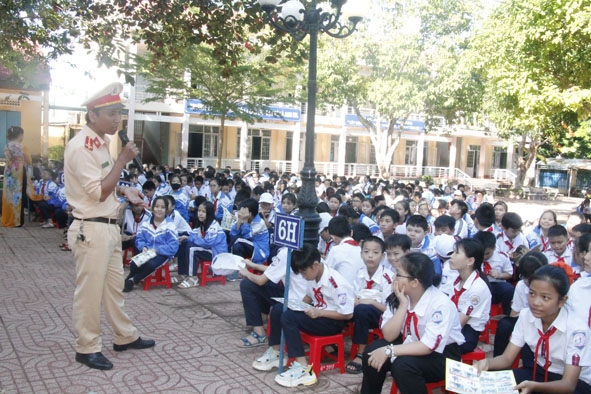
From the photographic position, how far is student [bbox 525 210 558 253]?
635 cm

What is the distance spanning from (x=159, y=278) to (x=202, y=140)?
22543 mm

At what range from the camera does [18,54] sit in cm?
870

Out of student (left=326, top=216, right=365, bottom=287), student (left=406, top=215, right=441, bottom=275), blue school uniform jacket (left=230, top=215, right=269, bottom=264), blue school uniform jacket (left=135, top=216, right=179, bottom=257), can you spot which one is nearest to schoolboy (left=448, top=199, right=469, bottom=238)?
student (left=406, top=215, right=441, bottom=275)

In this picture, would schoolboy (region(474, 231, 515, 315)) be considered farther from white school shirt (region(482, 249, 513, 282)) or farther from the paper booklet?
the paper booklet

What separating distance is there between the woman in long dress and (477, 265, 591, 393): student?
9.84 m

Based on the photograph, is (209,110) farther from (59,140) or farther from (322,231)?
(59,140)

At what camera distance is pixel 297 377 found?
3996 mm

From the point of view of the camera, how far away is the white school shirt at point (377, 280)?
4805mm

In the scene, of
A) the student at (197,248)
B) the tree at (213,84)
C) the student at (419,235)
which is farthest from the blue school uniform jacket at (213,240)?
the tree at (213,84)

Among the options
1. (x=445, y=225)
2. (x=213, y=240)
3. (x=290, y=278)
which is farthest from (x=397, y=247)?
(x=213, y=240)

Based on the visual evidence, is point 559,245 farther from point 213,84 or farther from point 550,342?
point 213,84

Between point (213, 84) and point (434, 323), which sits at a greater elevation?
point (213, 84)

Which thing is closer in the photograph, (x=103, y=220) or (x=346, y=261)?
(x=103, y=220)

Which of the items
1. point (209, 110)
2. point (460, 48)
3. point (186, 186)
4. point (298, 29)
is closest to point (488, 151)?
point (460, 48)
